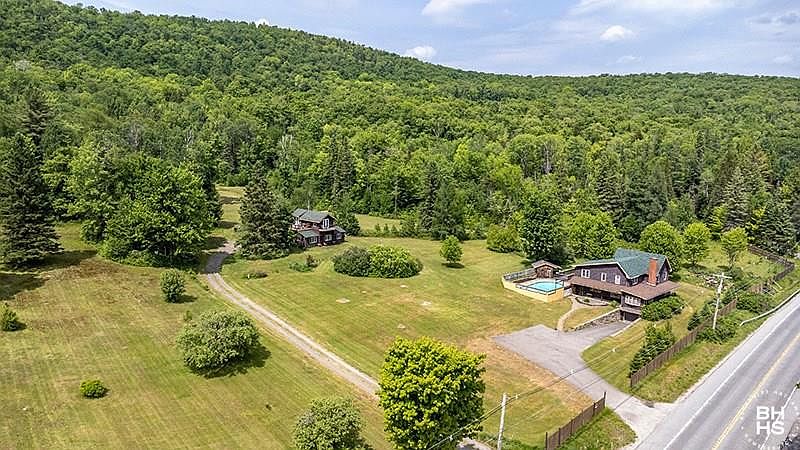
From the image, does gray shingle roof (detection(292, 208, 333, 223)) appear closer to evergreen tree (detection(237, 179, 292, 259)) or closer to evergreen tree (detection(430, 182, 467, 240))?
evergreen tree (detection(237, 179, 292, 259))

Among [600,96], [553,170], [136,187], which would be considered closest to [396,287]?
[136,187]

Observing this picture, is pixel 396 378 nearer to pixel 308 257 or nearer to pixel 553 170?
pixel 308 257

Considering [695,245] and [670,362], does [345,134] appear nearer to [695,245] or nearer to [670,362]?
[695,245]

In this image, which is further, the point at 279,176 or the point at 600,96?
the point at 600,96

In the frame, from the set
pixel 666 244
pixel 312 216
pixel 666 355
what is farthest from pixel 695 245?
pixel 312 216

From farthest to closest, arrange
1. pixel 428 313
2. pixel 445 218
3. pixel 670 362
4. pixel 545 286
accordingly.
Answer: pixel 445 218
pixel 545 286
pixel 428 313
pixel 670 362

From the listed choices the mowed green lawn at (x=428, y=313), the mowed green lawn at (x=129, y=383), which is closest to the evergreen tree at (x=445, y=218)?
the mowed green lawn at (x=428, y=313)
